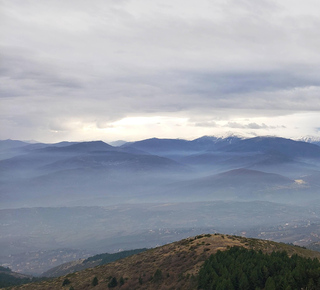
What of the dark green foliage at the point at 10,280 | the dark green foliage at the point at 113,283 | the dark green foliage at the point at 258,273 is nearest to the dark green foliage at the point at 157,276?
the dark green foliage at the point at 113,283

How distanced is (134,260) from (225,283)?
41367 millimetres

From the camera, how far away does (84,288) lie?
254ft

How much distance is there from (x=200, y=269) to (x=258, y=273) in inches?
508

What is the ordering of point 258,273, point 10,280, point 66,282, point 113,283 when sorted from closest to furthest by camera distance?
point 258,273
point 113,283
point 66,282
point 10,280

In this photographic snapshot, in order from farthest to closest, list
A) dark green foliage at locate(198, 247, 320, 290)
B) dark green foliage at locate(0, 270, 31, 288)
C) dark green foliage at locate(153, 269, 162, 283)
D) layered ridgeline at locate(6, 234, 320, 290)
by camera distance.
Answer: dark green foliage at locate(0, 270, 31, 288) < dark green foliage at locate(153, 269, 162, 283) < layered ridgeline at locate(6, 234, 320, 290) < dark green foliage at locate(198, 247, 320, 290)

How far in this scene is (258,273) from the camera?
5619cm

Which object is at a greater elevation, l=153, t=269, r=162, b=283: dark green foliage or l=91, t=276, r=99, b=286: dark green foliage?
l=153, t=269, r=162, b=283: dark green foliage

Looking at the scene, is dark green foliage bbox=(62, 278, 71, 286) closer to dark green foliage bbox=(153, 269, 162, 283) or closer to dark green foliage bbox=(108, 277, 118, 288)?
dark green foliage bbox=(108, 277, 118, 288)

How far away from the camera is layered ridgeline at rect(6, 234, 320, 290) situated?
5472cm

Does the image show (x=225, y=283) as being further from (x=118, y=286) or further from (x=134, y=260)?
(x=134, y=260)

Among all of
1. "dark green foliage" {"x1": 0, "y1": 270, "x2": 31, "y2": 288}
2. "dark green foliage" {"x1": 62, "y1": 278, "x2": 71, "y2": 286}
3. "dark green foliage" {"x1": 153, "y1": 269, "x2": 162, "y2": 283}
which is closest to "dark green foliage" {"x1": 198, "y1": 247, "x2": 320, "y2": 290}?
"dark green foliage" {"x1": 153, "y1": 269, "x2": 162, "y2": 283}

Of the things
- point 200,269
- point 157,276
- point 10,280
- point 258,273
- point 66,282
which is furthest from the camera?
point 10,280

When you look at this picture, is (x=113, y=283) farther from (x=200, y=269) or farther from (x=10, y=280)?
(x=10, y=280)

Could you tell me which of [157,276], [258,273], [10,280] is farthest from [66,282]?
[10,280]
